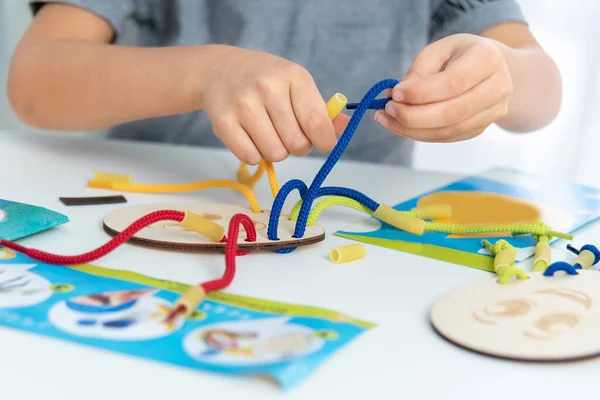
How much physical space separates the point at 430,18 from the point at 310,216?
1.82 ft

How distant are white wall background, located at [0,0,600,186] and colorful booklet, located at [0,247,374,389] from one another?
0.94 m

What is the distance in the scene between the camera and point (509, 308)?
1.14 feet

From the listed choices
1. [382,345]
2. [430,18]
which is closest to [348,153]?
[430,18]

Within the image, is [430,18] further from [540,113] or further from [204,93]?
[204,93]

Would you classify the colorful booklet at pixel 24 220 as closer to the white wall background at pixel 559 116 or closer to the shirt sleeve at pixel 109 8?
the shirt sleeve at pixel 109 8

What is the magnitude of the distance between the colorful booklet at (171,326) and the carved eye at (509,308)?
62 mm

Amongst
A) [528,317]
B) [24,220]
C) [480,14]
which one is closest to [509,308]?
[528,317]

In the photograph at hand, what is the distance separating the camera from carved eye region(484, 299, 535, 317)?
34cm

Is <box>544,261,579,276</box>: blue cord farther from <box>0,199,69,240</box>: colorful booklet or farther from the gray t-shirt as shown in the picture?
the gray t-shirt

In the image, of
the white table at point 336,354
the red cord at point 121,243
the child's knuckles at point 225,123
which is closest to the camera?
the white table at point 336,354

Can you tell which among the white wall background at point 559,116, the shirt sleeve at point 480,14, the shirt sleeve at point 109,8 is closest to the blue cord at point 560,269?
the shirt sleeve at point 480,14

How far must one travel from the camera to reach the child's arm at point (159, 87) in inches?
19.2

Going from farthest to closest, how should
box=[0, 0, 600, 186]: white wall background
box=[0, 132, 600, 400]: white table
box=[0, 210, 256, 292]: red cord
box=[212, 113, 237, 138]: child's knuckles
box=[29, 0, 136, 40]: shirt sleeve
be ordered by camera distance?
box=[0, 0, 600, 186]: white wall background < box=[29, 0, 136, 40]: shirt sleeve < box=[212, 113, 237, 138]: child's knuckles < box=[0, 210, 256, 292]: red cord < box=[0, 132, 600, 400]: white table

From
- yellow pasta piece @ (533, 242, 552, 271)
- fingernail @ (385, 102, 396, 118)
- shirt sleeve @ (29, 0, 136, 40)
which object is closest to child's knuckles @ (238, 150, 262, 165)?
fingernail @ (385, 102, 396, 118)
